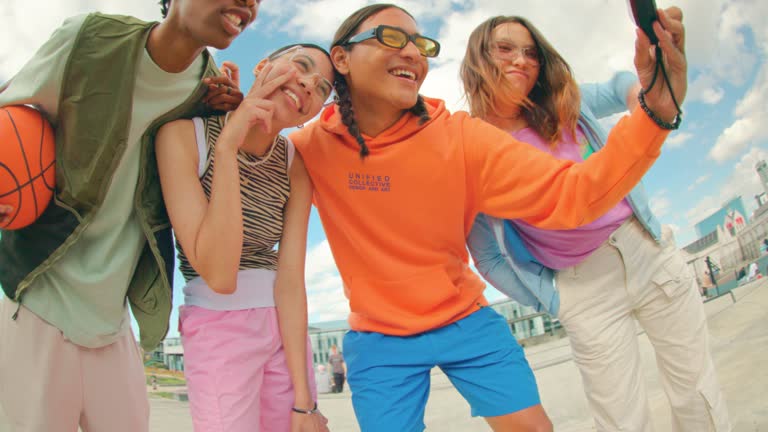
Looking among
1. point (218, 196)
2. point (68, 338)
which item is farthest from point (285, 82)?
point (68, 338)

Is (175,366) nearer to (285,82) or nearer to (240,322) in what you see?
(240,322)

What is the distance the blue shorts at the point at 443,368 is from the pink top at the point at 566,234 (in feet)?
1.45

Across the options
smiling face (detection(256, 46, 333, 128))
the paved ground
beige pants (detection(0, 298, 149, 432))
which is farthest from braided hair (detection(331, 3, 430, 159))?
the paved ground

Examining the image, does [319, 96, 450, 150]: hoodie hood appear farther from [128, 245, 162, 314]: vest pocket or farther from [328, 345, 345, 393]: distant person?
[328, 345, 345, 393]: distant person

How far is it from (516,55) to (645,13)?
3.46 feet

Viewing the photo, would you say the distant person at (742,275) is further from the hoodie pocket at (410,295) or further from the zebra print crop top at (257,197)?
the zebra print crop top at (257,197)

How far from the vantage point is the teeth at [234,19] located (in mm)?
1495

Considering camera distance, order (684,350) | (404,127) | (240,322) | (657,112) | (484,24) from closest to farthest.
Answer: (657,112), (240,322), (404,127), (684,350), (484,24)

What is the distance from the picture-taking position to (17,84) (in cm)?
141

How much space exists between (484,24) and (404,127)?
852mm

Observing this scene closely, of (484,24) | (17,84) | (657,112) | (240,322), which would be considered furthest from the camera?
(484,24)

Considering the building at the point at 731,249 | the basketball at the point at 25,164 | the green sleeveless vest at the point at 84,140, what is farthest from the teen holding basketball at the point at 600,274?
the building at the point at 731,249

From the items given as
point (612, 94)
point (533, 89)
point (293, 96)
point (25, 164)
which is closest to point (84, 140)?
point (25, 164)

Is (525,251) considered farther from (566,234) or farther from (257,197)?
(257,197)
